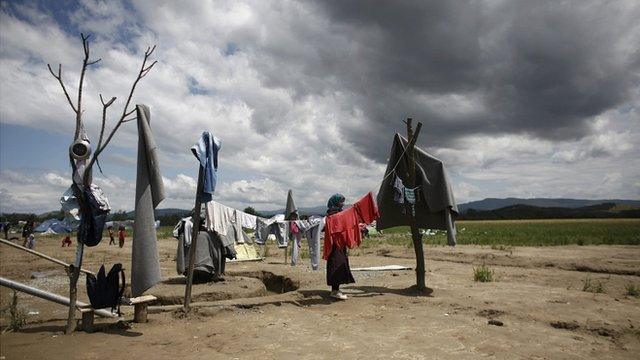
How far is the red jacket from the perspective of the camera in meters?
7.61

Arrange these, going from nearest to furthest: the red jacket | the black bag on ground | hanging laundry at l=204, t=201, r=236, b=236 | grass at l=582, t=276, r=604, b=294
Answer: the black bag on ground, the red jacket, grass at l=582, t=276, r=604, b=294, hanging laundry at l=204, t=201, r=236, b=236

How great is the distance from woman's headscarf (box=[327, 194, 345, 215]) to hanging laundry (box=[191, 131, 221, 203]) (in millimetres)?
2819

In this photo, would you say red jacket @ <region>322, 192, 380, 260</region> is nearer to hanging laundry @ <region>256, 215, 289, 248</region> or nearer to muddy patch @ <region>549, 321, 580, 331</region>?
muddy patch @ <region>549, 321, 580, 331</region>

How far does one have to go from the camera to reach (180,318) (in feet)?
19.8

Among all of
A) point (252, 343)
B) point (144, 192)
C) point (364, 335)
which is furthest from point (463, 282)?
point (144, 192)

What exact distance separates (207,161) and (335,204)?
311 cm

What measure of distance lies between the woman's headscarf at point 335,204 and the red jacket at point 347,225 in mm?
428

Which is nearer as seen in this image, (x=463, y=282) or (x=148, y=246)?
(x=148, y=246)

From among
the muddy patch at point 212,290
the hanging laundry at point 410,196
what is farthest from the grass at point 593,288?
the muddy patch at point 212,290

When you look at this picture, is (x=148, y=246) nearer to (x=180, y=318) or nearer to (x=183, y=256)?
(x=180, y=318)

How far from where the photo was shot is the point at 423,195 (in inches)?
333

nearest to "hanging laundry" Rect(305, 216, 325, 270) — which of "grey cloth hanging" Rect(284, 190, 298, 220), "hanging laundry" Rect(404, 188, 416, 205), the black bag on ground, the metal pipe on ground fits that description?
"grey cloth hanging" Rect(284, 190, 298, 220)

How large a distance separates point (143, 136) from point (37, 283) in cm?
899

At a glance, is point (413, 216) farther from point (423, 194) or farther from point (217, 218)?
point (217, 218)
